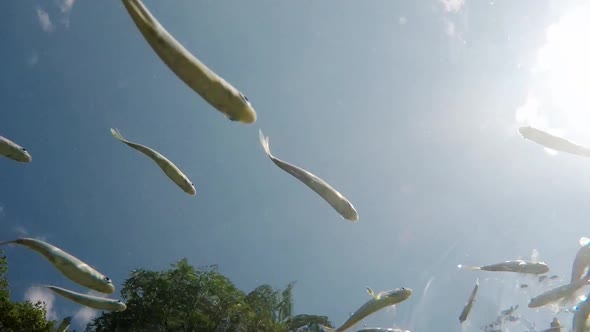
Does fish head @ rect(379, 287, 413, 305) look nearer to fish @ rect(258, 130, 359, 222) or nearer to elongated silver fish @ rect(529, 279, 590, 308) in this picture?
fish @ rect(258, 130, 359, 222)

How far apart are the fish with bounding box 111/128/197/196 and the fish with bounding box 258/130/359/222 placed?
1326 millimetres

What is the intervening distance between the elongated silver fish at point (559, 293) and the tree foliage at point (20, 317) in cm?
1107

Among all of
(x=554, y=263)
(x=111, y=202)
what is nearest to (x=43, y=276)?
(x=111, y=202)

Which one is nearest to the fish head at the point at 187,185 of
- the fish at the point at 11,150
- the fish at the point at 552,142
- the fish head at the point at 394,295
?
the fish at the point at 11,150

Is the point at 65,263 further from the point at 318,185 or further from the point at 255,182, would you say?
the point at 255,182

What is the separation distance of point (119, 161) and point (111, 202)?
12297 millimetres

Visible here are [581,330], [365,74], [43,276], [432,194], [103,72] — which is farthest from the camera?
[43,276]

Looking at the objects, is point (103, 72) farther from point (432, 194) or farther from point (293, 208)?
point (432, 194)

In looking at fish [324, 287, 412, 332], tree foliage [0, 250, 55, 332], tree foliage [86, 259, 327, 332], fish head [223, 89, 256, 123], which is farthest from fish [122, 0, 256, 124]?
tree foliage [86, 259, 327, 332]

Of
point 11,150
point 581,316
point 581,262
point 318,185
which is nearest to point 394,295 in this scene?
point 318,185

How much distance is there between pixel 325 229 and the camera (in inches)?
3324

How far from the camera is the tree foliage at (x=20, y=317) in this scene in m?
9.88

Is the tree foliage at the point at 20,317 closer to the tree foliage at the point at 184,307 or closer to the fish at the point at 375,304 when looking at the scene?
the tree foliage at the point at 184,307

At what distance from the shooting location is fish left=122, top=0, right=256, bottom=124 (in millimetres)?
1912
